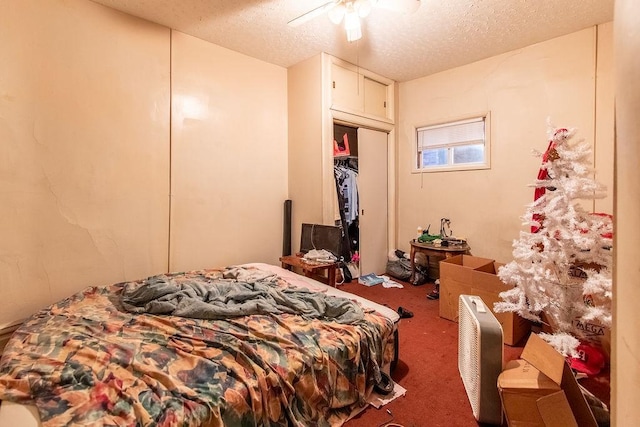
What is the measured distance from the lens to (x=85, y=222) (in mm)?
2443

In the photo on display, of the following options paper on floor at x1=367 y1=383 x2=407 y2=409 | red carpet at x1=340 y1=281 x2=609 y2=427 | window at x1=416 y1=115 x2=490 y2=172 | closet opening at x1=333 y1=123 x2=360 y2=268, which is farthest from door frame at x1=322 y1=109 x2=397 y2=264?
paper on floor at x1=367 y1=383 x2=407 y2=409

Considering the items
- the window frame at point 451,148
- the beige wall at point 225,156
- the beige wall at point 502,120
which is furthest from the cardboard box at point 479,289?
the beige wall at point 225,156

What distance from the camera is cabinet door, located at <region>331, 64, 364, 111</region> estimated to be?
139 inches

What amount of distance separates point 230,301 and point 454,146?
3.24 metres

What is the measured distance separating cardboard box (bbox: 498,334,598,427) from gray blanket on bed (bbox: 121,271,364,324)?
2.60 feet

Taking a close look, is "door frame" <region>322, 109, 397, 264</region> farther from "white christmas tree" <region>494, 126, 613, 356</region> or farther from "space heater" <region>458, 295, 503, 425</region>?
"space heater" <region>458, 295, 503, 425</region>

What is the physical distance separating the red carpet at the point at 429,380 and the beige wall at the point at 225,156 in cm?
182

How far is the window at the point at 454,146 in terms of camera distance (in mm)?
3613

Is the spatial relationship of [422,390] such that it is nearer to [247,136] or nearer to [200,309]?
[200,309]

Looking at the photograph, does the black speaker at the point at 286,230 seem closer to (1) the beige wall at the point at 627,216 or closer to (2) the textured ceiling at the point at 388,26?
(2) the textured ceiling at the point at 388,26

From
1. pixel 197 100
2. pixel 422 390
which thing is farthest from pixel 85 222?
pixel 422 390

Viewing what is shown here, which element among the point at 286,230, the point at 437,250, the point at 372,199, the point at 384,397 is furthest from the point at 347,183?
the point at 384,397

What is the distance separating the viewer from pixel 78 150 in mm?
2395

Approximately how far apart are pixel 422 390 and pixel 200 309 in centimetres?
140
